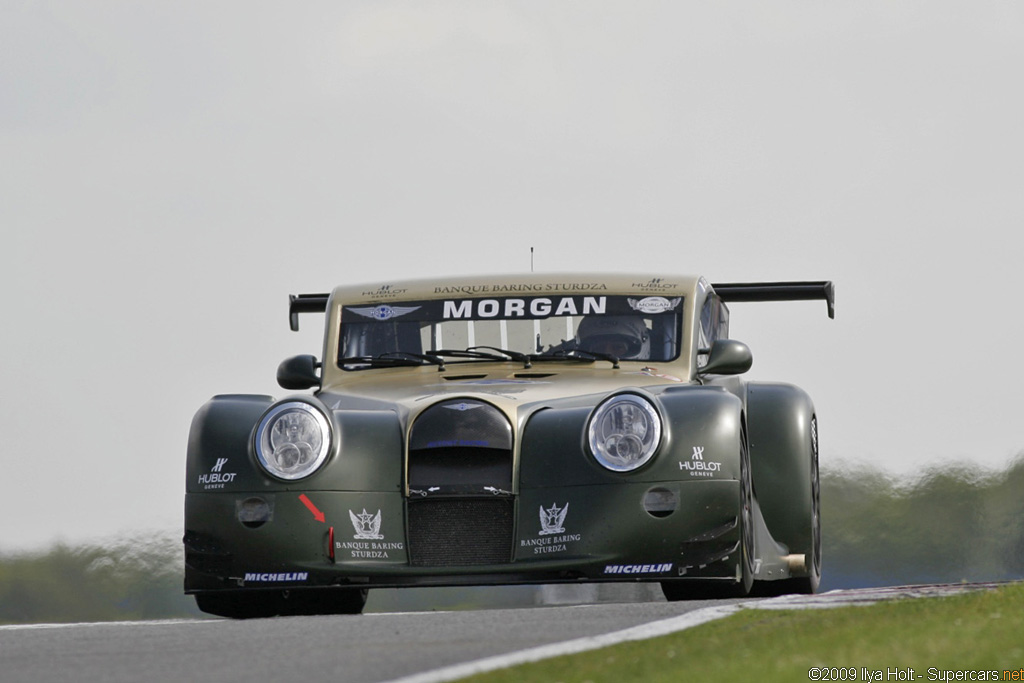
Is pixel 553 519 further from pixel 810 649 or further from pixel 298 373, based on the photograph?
pixel 810 649

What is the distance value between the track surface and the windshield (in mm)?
2080

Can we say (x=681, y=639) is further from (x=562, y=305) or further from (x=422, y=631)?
(x=562, y=305)

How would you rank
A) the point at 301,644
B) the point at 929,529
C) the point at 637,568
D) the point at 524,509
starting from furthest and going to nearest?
the point at 929,529 → the point at 524,509 → the point at 637,568 → the point at 301,644

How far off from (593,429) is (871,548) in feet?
36.2

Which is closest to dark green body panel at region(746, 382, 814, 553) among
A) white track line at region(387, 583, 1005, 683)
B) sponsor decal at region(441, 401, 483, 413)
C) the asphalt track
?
white track line at region(387, 583, 1005, 683)

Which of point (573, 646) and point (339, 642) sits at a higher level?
point (573, 646)

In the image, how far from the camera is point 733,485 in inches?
357

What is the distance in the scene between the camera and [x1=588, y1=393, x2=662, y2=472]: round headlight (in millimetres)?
9016

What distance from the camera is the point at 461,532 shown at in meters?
9.09

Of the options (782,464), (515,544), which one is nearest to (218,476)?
(515,544)

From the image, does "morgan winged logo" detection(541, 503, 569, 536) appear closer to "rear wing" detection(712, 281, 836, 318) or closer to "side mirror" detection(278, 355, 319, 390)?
"side mirror" detection(278, 355, 319, 390)

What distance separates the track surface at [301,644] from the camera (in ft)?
20.8

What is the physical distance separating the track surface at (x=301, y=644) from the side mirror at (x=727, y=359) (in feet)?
5.91

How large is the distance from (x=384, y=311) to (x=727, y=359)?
2167 millimetres
